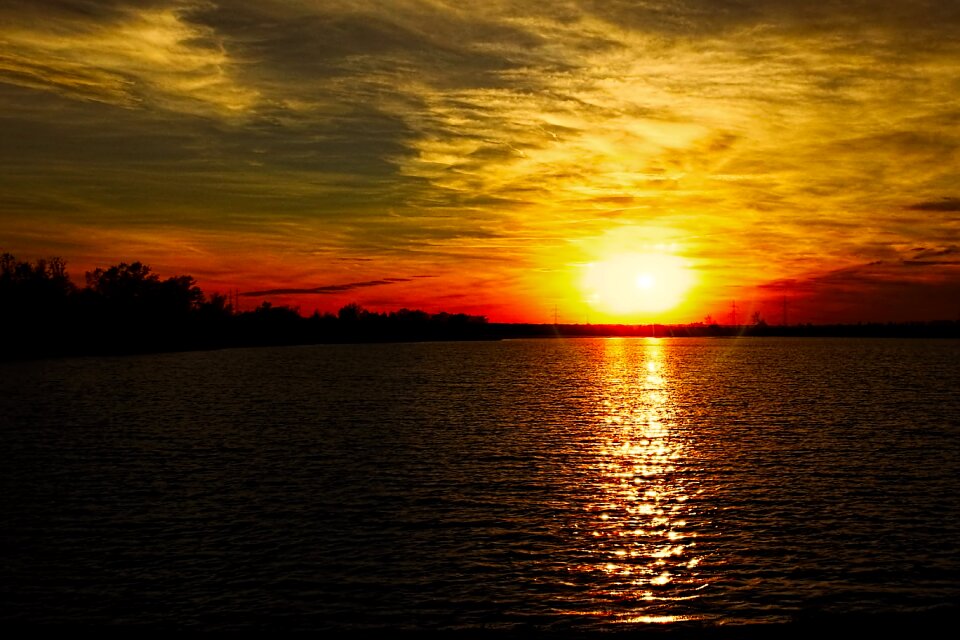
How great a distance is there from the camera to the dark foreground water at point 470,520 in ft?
88.8

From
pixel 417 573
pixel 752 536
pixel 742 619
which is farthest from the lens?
pixel 752 536

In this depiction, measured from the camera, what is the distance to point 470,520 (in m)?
38.7

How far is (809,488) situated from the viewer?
46.7 metres

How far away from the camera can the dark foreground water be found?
27.1 m

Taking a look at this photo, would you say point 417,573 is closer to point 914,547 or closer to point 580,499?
point 580,499

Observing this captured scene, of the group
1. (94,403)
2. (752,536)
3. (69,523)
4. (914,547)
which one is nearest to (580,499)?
(752,536)

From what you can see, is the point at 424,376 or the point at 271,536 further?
the point at 424,376

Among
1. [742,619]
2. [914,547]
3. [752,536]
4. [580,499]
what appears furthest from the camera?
[580,499]

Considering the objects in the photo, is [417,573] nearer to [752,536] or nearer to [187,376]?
[752,536]

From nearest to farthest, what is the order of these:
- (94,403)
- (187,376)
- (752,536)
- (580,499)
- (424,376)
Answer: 1. (752,536)
2. (580,499)
3. (94,403)
4. (187,376)
5. (424,376)

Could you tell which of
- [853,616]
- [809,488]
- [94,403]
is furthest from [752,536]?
[94,403]

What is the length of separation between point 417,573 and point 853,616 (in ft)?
49.2

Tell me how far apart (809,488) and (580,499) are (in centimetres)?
1374

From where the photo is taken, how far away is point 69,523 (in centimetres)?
3762
